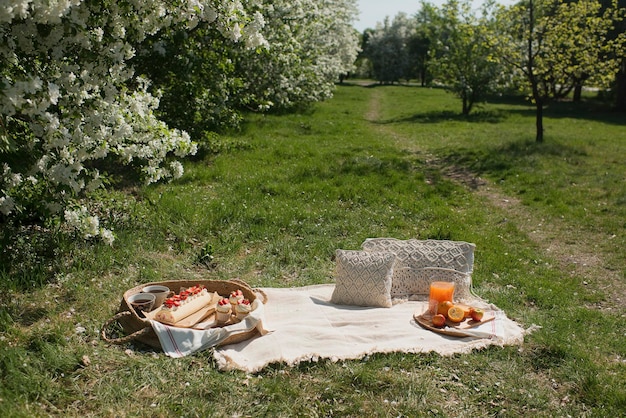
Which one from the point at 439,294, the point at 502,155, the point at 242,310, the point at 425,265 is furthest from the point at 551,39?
the point at 242,310

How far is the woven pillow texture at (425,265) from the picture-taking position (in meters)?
7.07

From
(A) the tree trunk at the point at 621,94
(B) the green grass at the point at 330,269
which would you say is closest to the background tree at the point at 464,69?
(A) the tree trunk at the point at 621,94

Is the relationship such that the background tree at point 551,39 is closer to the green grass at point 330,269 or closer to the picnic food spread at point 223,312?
the green grass at point 330,269

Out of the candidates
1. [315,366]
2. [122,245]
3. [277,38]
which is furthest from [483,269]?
[277,38]

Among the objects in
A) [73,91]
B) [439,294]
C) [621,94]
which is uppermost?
[73,91]

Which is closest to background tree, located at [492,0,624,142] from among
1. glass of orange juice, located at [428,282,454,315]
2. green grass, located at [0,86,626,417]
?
green grass, located at [0,86,626,417]

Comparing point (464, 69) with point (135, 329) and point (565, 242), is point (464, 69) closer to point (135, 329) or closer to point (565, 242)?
Answer: point (565, 242)

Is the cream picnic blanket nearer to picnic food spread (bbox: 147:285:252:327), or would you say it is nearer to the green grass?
the green grass

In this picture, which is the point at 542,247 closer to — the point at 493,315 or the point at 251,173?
the point at 493,315

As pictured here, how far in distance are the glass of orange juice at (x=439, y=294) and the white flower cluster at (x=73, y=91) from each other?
12.1ft

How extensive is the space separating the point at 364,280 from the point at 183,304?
204 cm

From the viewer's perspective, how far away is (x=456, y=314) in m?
6.32

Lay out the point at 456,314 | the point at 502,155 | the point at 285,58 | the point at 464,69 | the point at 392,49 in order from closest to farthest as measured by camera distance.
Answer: the point at 456,314 < the point at 285,58 < the point at 502,155 < the point at 464,69 < the point at 392,49

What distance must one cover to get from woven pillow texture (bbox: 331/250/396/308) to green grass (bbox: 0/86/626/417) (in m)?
0.83
